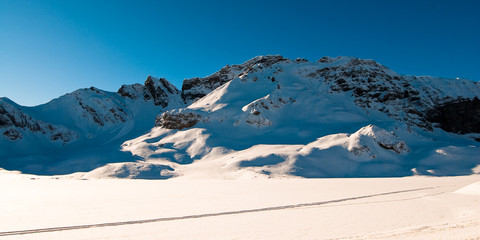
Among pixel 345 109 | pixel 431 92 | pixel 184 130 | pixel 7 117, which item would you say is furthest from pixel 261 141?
pixel 7 117

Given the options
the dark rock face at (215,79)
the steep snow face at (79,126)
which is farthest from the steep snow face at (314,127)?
the dark rock face at (215,79)

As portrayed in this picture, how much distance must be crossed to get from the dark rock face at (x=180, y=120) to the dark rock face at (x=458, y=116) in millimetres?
54739

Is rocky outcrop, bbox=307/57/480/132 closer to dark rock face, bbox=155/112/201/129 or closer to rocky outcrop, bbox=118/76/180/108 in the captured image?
dark rock face, bbox=155/112/201/129

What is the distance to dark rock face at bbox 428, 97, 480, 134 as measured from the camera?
60.7 m

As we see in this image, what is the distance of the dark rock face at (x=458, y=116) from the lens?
60656 millimetres

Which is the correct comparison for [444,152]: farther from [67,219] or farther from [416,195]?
[67,219]

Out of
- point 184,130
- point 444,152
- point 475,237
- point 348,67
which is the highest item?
point 348,67

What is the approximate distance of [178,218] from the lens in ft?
38.3

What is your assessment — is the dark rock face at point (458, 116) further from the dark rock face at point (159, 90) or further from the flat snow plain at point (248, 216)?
the dark rock face at point (159, 90)

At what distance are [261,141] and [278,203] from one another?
37.2 m

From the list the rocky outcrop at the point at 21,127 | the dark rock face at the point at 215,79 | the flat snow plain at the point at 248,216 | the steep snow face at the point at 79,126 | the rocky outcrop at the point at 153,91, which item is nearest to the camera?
the flat snow plain at the point at 248,216

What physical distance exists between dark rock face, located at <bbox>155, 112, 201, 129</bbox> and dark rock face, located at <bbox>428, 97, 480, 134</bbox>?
5474cm

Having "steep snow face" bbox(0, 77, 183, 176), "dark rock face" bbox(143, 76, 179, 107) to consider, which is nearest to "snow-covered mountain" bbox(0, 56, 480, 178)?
"steep snow face" bbox(0, 77, 183, 176)

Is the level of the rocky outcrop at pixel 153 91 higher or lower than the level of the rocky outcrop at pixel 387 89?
higher
